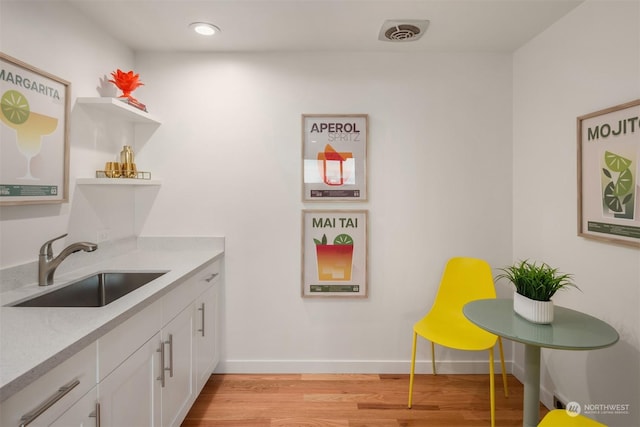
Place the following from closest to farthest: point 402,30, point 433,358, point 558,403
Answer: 1. point 558,403
2. point 402,30
3. point 433,358

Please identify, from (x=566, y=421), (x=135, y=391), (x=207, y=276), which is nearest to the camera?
(x=566, y=421)

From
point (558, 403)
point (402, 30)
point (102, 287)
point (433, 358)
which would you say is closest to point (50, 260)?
point (102, 287)

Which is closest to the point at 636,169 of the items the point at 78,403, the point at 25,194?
the point at 78,403

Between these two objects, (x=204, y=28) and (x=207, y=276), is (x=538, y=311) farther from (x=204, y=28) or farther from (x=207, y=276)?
(x=204, y=28)

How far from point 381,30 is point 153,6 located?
1.42m

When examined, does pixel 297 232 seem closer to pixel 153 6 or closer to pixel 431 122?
pixel 431 122

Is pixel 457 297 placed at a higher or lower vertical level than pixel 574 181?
lower

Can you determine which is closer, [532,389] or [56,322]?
[56,322]

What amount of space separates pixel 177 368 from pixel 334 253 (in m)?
1.31

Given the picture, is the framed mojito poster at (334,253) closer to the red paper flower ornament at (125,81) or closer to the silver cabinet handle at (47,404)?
the red paper flower ornament at (125,81)

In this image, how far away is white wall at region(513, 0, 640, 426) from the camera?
1715mm

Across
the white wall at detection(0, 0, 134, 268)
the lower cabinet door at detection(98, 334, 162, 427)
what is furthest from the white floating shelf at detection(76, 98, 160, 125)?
the lower cabinet door at detection(98, 334, 162, 427)

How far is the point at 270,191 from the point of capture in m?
2.68

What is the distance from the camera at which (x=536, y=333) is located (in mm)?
1521
